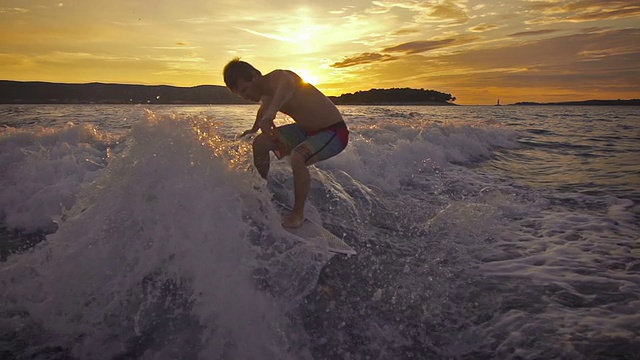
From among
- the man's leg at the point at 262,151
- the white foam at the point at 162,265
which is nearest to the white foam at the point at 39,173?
the white foam at the point at 162,265

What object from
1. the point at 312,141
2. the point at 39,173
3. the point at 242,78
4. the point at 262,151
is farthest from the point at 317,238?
the point at 39,173

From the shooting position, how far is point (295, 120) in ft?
15.1

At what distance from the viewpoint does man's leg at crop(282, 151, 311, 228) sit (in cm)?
427

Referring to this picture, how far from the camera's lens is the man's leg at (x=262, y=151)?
464 cm

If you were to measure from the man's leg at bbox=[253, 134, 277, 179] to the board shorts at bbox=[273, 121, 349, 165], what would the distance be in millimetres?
130

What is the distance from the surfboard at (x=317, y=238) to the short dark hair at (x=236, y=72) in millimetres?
1630

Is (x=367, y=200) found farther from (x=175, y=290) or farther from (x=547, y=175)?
(x=547, y=175)

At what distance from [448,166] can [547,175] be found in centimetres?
258

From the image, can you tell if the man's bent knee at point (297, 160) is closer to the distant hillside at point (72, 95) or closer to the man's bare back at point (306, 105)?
the man's bare back at point (306, 105)

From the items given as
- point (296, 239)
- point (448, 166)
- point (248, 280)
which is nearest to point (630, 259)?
point (296, 239)

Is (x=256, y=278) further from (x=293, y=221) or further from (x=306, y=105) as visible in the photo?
(x=306, y=105)

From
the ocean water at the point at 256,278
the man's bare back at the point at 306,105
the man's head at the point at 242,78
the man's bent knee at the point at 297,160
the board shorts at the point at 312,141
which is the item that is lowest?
the ocean water at the point at 256,278

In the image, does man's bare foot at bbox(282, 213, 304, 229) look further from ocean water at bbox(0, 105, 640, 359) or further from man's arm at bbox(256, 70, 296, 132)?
man's arm at bbox(256, 70, 296, 132)

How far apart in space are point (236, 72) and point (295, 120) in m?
0.89
